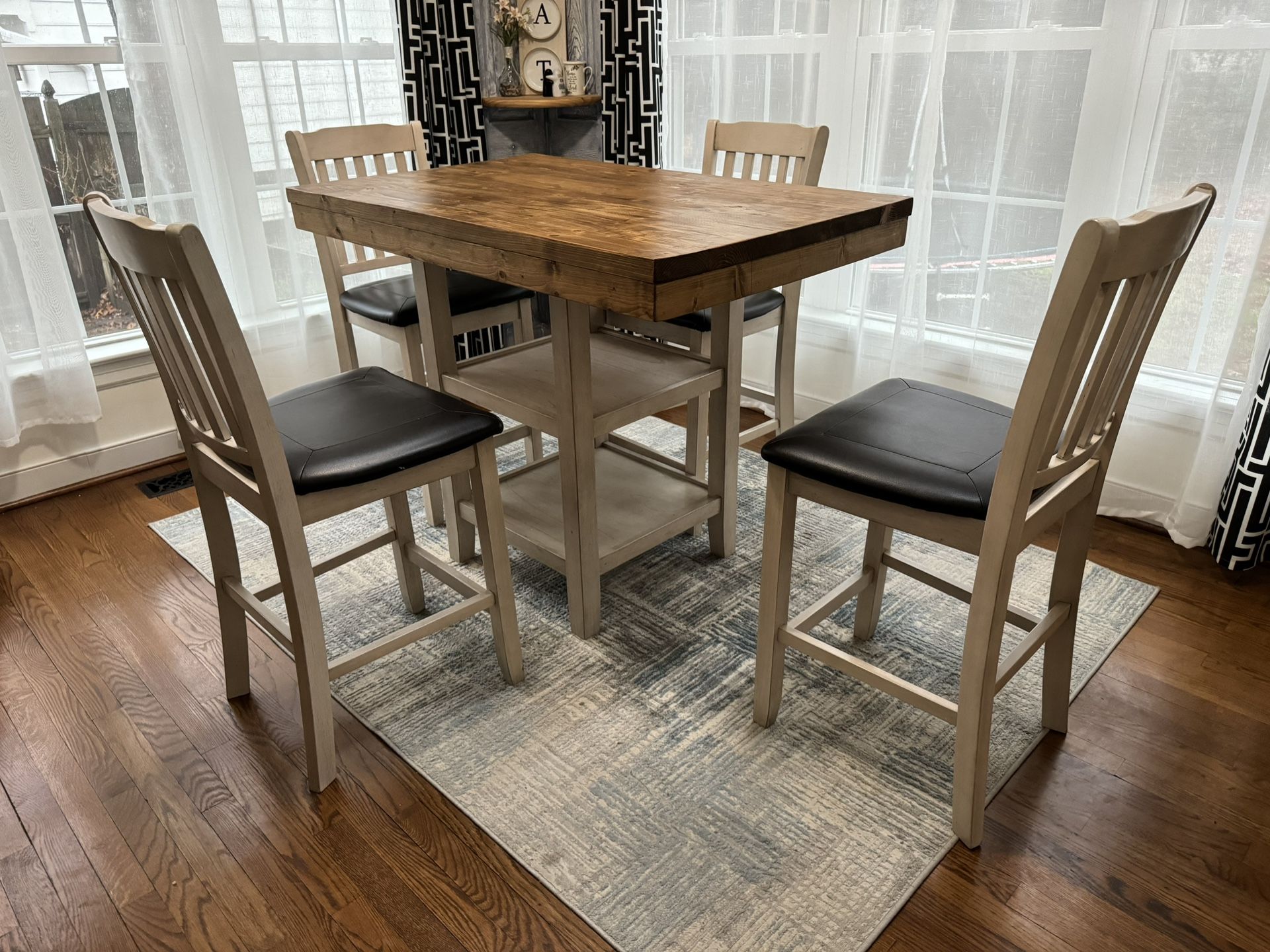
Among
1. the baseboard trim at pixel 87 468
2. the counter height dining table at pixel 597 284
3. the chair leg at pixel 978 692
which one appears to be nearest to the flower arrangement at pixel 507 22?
the counter height dining table at pixel 597 284

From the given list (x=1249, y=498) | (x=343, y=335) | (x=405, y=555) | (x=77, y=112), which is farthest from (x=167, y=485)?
(x=1249, y=498)

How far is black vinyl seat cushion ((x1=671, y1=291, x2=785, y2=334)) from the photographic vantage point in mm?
2244

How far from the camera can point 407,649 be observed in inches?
77.5

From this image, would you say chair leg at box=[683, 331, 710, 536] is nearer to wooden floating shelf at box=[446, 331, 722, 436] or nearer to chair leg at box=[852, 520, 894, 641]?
wooden floating shelf at box=[446, 331, 722, 436]

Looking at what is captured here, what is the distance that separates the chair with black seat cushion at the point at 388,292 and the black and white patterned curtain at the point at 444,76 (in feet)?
1.19

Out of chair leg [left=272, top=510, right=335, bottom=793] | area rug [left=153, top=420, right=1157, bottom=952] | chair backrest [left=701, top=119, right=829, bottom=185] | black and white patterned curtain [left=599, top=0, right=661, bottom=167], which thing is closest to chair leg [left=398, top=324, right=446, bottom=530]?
area rug [left=153, top=420, right=1157, bottom=952]

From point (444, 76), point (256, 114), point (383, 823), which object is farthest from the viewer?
point (444, 76)

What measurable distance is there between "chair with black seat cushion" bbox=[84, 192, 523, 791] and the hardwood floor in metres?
0.14

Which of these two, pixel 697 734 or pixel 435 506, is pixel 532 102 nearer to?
pixel 435 506

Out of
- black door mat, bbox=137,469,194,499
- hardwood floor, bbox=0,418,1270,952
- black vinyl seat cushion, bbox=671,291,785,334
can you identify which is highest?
black vinyl seat cushion, bbox=671,291,785,334

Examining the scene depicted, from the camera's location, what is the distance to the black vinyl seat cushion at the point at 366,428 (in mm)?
1461

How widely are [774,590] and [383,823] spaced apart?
2.54 ft

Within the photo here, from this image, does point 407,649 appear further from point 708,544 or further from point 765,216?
point 765,216

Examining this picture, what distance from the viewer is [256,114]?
2711mm
